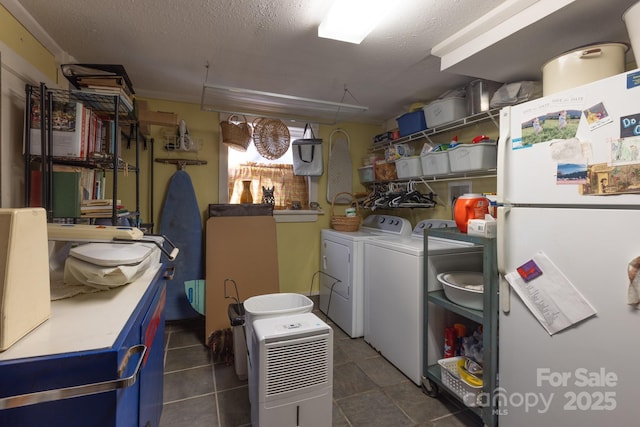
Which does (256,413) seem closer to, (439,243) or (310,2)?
(439,243)

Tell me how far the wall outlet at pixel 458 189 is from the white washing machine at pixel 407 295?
0.66 meters

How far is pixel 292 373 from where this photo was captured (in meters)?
1.38

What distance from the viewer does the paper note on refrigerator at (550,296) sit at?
119cm

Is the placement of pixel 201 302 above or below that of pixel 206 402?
above

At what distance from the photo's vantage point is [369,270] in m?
2.60

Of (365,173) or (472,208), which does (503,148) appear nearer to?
(472,208)

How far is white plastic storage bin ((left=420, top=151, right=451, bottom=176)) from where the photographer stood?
2533 mm

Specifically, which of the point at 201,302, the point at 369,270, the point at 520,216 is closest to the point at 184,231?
the point at 201,302

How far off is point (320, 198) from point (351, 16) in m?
2.28

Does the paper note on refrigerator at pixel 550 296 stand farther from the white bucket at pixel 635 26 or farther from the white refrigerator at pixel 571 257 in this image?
the white bucket at pixel 635 26

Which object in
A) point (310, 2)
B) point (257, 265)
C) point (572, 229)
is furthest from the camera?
point (257, 265)

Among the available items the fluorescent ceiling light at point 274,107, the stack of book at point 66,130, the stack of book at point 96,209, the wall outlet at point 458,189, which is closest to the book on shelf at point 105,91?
the stack of book at point 66,130

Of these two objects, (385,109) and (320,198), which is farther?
(320,198)

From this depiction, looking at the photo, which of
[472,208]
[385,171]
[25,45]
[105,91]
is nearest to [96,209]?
[105,91]
